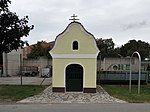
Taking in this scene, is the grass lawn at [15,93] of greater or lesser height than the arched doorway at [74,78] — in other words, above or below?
below

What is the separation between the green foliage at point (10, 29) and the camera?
80.0ft

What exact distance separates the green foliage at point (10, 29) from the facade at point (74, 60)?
13.0 ft

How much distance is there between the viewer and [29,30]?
25.9m

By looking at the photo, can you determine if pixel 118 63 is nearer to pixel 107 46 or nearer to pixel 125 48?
pixel 107 46

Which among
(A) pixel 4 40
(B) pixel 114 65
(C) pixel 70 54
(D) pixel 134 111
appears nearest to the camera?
(D) pixel 134 111

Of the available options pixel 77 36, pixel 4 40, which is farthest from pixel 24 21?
pixel 77 36

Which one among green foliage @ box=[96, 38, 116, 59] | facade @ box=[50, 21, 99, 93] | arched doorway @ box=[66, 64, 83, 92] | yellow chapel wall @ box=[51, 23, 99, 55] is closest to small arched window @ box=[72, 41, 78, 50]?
facade @ box=[50, 21, 99, 93]

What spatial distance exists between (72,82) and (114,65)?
70.8 feet

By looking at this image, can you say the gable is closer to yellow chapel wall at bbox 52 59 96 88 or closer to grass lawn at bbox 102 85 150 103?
yellow chapel wall at bbox 52 59 96 88

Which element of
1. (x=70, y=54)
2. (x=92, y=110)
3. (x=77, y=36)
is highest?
(x=77, y=36)

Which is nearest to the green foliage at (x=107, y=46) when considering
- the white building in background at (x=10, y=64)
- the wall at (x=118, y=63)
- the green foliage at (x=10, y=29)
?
the wall at (x=118, y=63)

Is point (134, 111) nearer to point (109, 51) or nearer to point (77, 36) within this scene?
point (77, 36)

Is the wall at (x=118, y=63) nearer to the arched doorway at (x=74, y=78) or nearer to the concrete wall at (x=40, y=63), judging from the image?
the concrete wall at (x=40, y=63)

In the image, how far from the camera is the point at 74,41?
76.1ft
